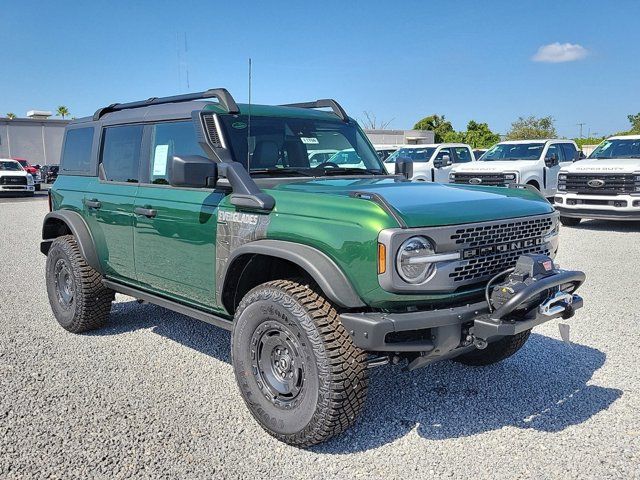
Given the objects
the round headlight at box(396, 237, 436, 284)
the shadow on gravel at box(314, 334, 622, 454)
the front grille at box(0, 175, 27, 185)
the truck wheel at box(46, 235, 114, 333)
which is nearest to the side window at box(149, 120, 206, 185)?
the truck wheel at box(46, 235, 114, 333)

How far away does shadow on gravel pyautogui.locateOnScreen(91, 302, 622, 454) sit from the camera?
11.7 ft

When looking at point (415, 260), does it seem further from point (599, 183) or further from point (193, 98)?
point (599, 183)

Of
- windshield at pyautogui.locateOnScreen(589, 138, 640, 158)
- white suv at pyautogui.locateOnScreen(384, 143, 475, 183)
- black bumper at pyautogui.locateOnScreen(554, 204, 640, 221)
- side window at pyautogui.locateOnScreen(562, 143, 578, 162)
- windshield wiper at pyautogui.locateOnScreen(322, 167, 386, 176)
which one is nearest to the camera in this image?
windshield wiper at pyautogui.locateOnScreen(322, 167, 386, 176)

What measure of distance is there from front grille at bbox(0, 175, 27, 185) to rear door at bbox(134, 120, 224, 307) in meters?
22.7

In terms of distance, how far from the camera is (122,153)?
16.2 feet

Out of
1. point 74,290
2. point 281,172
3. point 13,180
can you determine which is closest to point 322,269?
point 281,172

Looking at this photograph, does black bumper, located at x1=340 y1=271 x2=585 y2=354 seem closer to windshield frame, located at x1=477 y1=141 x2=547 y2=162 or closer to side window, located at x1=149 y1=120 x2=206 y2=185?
side window, located at x1=149 y1=120 x2=206 y2=185

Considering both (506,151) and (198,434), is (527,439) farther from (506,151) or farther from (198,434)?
(506,151)

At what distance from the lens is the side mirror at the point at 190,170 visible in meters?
3.49

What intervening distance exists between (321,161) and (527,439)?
2346 millimetres

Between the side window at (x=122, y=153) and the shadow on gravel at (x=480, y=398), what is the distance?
2504mm

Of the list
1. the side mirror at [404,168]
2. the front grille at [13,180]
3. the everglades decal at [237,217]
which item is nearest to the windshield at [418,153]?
the side mirror at [404,168]

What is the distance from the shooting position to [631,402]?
12.8 ft

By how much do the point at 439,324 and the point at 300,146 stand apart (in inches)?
77.8
